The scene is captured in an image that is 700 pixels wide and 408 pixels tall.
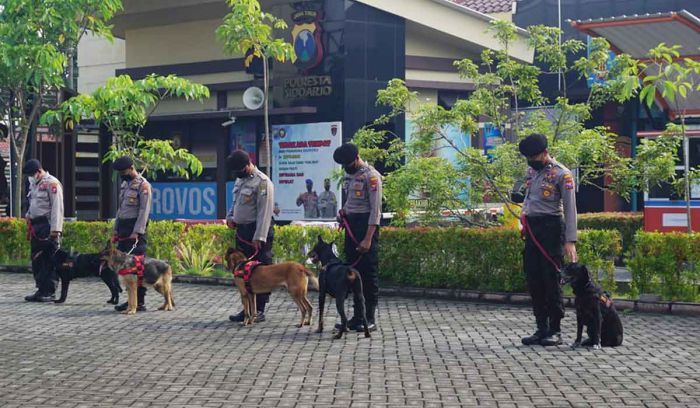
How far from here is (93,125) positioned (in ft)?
89.6

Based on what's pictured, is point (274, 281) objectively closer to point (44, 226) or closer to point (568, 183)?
point (568, 183)

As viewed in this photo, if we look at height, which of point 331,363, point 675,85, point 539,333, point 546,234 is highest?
point 675,85

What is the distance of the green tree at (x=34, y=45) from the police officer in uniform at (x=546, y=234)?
11.4 meters

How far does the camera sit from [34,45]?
19406 millimetres

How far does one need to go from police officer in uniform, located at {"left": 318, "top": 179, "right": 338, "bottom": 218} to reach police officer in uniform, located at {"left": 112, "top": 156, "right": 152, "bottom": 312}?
393 inches

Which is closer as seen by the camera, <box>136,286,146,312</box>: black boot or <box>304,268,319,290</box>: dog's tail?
<box>304,268,319,290</box>: dog's tail

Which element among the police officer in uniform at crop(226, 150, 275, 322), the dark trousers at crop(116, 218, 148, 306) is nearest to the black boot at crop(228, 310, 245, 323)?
the police officer in uniform at crop(226, 150, 275, 322)

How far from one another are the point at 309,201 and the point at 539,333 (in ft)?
45.4

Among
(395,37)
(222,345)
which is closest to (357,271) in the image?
(222,345)

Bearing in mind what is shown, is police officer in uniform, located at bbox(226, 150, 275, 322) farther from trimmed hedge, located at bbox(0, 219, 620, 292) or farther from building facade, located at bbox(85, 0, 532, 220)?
building facade, located at bbox(85, 0, 532, 220)

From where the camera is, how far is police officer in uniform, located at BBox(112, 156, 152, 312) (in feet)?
43.5

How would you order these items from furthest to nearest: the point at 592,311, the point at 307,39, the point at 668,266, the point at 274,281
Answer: the point at 307,39 < the point at 668,266 < the point at 274,281 < the point at 592,311

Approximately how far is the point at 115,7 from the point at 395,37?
6397mm

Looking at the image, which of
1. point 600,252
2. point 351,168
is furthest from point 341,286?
point 600,252
